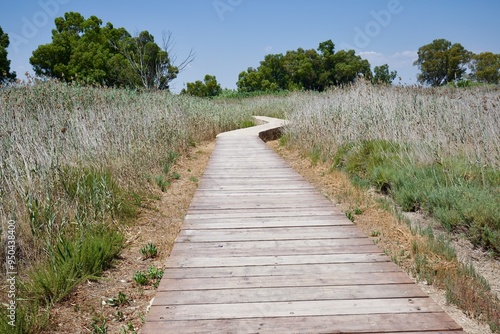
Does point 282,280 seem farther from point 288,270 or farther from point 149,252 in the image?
point 149,252

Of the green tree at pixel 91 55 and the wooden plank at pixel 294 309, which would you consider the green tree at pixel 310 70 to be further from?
the wooden plank at pixel 294 309

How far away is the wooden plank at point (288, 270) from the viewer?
286 centimetres

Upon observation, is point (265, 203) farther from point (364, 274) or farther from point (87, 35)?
point (87, 35)

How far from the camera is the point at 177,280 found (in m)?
2.79

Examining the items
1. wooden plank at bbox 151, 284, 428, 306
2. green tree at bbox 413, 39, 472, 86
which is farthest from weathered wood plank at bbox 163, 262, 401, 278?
green tree at bbox 413, 39, 472, 86

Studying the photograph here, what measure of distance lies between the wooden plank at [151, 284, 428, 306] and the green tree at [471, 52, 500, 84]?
58.4 metres

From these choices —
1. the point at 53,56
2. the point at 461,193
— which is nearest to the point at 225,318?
the point at 461,193

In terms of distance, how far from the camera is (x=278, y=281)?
274 centimetres

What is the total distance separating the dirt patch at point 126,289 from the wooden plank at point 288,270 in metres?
0.36

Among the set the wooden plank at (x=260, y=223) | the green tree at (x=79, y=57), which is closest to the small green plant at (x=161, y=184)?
the wooden plank at (x=260, y=223)

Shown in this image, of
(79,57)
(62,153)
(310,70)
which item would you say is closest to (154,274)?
(62,153)

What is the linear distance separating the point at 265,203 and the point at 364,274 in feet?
7.39

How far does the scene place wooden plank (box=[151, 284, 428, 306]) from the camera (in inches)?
97.6

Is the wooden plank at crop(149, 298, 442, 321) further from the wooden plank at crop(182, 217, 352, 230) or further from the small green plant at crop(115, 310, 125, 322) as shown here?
the wooden plank at crop(182, 217, 352, 230)
